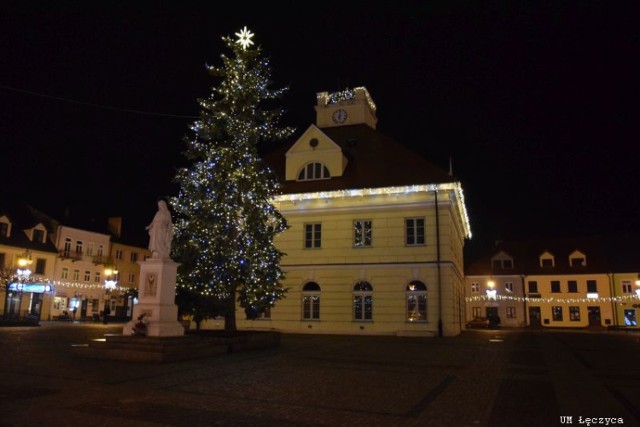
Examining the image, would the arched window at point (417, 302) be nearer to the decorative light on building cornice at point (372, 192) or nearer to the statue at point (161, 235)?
the decorative light on building cornice at point (372, 192)

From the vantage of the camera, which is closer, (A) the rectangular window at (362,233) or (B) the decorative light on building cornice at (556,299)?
(A) the rectangular window at (362,233)

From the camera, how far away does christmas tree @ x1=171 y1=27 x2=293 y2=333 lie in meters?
20.9

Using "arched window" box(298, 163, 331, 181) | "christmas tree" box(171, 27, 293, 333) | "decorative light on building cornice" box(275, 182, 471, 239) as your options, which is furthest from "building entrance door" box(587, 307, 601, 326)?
"christmas tree" box(171, 27, 293, 333)

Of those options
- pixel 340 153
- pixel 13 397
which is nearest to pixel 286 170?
pixel 340 153

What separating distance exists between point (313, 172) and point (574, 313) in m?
41.7

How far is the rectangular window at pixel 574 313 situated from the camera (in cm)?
5925

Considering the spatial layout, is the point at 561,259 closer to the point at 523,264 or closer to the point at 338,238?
the point at 523,264

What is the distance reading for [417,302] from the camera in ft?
99.6

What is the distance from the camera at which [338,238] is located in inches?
1282

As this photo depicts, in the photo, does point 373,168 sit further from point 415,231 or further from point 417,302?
point 417,302

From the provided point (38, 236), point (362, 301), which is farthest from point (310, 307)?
point (38, 236)

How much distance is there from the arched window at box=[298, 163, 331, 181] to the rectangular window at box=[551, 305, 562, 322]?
40322 mm

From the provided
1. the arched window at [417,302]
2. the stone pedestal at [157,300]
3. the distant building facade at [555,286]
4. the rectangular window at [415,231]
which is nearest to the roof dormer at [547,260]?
the distant building facade at [555,286]

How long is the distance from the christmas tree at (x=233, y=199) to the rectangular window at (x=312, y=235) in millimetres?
9663
